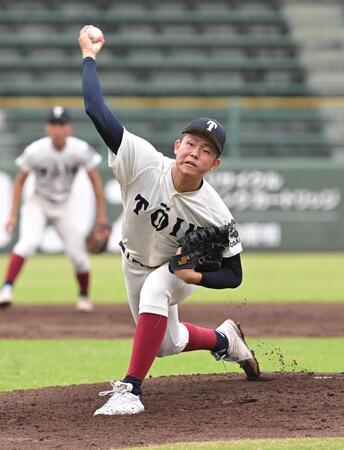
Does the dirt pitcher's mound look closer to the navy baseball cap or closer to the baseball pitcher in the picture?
the baseball pitcher

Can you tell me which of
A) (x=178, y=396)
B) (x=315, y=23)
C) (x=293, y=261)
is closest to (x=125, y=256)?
(x=178, y=396)

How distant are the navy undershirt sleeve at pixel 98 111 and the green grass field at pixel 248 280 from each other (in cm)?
544

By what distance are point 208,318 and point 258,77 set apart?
12.0 m

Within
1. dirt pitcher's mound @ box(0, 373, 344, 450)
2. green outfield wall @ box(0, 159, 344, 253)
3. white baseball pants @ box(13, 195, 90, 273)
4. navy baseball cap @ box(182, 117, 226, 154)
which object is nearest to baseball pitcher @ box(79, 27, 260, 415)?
navy baseball cap @ box(182, 117, 226, 154)

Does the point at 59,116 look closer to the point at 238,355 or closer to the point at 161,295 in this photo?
the point at 238,355

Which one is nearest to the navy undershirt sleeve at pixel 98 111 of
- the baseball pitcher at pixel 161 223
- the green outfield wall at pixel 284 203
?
the baseball pitcher at pixel 161 223

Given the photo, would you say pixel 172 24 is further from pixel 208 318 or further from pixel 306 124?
pixel 208 318

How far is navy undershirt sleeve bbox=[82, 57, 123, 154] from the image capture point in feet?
16.2

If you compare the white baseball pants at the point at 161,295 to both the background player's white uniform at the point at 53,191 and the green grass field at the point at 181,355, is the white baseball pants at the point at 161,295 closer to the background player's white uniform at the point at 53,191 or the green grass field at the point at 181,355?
the green grass field at the point at 181,355

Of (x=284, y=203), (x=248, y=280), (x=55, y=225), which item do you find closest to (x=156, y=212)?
(x=55, y=225)

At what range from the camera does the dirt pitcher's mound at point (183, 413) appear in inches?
178

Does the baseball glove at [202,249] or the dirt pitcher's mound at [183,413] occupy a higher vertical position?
the baseball glove at [202,249]

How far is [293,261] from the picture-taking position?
655 inches

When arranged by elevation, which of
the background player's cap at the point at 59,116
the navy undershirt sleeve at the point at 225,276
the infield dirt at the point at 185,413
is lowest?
the infield dirt at the point at 185,413
